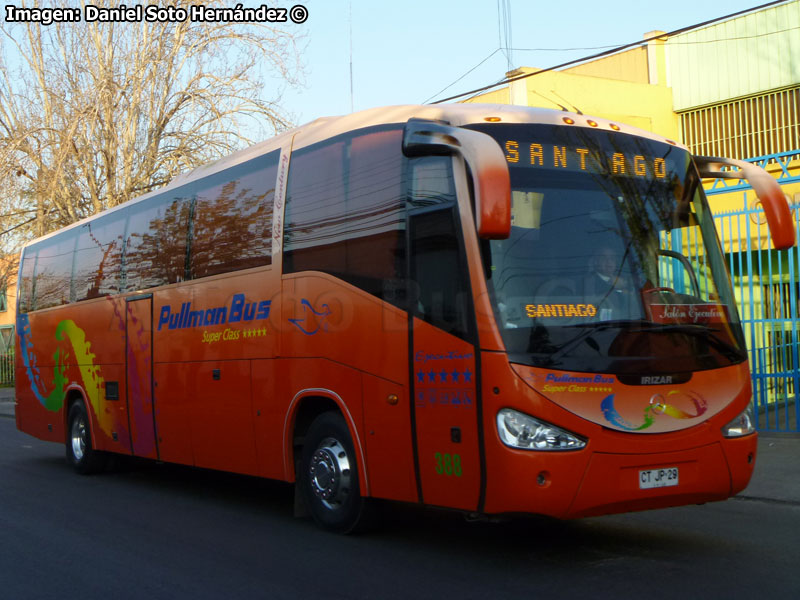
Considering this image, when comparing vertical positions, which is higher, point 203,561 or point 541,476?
point 541,476

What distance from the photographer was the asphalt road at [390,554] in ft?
20.0

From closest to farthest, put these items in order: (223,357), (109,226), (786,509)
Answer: (786,509) → (223,357) → (109,226)

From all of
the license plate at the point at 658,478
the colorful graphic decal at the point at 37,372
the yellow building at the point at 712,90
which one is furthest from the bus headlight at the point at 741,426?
the yellow building at the point at 712,90

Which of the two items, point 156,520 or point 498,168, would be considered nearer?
point 498,168

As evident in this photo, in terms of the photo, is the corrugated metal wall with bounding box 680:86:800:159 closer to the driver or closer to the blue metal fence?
the blue metal fence

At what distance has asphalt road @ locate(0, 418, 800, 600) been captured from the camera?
20.0 ft

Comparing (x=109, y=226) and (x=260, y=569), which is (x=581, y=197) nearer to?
(x=260, y=569)

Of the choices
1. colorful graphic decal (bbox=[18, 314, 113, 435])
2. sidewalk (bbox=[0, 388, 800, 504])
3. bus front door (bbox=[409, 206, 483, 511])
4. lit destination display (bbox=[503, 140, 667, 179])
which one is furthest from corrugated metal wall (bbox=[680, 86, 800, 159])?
bus front door (bbox=[409, 206, 483, 511])

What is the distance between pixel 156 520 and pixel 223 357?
168 centimetres

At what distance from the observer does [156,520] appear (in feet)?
29.8

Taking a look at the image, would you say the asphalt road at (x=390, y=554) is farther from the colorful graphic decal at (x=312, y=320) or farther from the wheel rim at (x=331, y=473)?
the colorful graphic decal at (x=312, y=320)

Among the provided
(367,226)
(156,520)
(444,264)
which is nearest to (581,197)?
(444,264)

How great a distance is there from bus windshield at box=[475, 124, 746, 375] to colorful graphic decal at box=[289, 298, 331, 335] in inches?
78.0

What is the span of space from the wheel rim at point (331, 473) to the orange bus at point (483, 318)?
0.02 metres
